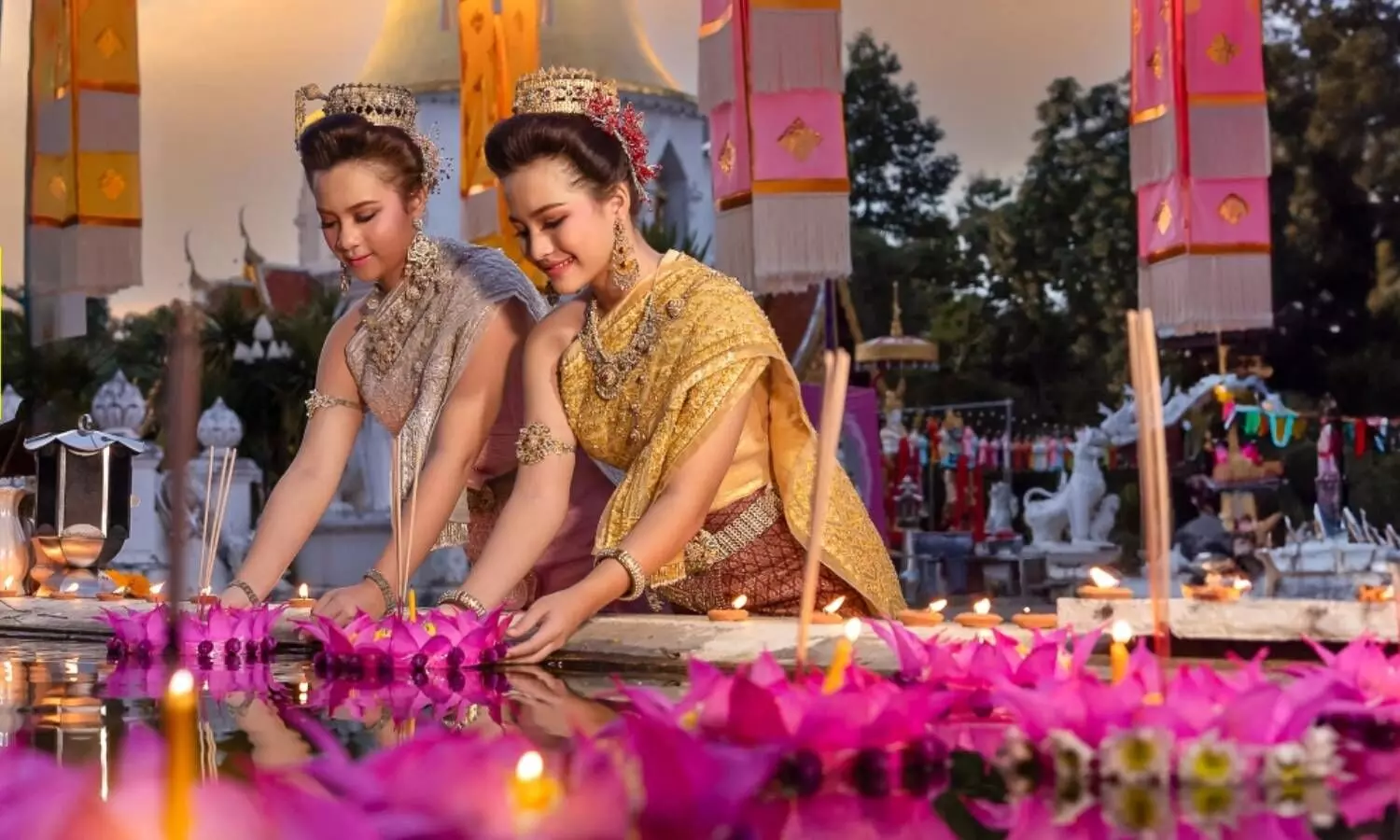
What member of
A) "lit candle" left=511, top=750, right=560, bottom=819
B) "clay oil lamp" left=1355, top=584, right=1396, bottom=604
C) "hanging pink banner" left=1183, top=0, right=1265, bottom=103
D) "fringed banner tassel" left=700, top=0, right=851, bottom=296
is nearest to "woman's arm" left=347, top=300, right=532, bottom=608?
"clay oil lamp" left=1355, top=584, right=1396, bottom=604

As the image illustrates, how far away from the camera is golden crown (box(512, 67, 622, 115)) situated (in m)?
2.28

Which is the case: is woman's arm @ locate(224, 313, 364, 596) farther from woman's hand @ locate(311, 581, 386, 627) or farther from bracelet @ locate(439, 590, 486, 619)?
bracelet @ locate(439, 590, 486, 619)

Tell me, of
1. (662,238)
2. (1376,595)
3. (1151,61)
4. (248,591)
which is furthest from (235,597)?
(662,238)

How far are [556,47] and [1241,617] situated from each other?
17.7m

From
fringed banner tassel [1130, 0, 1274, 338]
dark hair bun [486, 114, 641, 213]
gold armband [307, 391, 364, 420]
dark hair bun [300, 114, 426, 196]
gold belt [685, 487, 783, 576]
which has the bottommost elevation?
gold belt [685, 487, 783, 576]

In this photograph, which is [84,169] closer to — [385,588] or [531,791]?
[385,588]

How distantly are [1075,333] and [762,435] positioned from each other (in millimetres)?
15534

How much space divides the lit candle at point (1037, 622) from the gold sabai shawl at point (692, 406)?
51 cm

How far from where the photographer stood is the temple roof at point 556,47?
17.8m

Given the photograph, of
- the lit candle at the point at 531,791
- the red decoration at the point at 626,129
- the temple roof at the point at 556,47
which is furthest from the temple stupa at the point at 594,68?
the lit candle at the point at 531,791

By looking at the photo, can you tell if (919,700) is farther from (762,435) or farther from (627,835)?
(762,435)

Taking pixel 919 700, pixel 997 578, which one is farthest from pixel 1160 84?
pixel 919 700

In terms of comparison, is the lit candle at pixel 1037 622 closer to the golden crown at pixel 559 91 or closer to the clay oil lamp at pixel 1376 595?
the clay oil lamp at pixel 1376 595

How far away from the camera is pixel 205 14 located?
18203 millimetres
